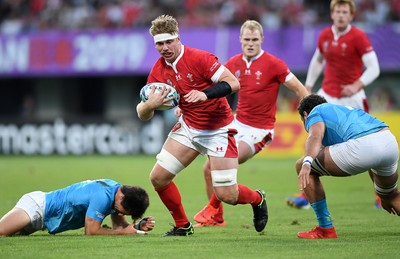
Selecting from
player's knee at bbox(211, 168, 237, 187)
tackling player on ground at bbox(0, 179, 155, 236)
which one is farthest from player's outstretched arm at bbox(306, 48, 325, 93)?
tackling player on ground at bbox(0, 179, 155, 236)

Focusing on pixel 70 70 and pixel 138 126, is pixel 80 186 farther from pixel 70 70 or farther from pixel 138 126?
pixel 70 70

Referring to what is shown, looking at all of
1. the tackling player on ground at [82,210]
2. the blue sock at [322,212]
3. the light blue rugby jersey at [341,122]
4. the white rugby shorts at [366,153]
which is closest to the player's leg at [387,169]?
the white rugby shorts at [366,153]

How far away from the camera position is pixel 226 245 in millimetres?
8430

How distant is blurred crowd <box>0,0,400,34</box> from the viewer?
25766mm

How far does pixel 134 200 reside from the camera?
8.87m

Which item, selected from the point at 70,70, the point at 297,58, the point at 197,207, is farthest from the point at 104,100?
the point at 197,207

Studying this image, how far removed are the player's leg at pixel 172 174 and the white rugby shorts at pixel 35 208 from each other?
4.16ft

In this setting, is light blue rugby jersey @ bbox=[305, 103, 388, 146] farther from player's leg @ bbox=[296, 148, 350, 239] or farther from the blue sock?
the blue sock

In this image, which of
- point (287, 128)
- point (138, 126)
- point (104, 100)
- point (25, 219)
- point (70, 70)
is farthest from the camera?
point (104, 100)

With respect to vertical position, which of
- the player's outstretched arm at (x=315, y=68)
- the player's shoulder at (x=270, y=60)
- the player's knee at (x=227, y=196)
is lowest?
the player's knee at (x=227, y=196)

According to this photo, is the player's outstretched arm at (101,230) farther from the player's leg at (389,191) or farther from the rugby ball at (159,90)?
the player's leg at (389,191)

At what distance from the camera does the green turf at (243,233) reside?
7.91 m

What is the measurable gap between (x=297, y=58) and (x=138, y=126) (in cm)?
562

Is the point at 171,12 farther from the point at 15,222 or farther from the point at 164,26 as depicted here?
the point at 15,222
